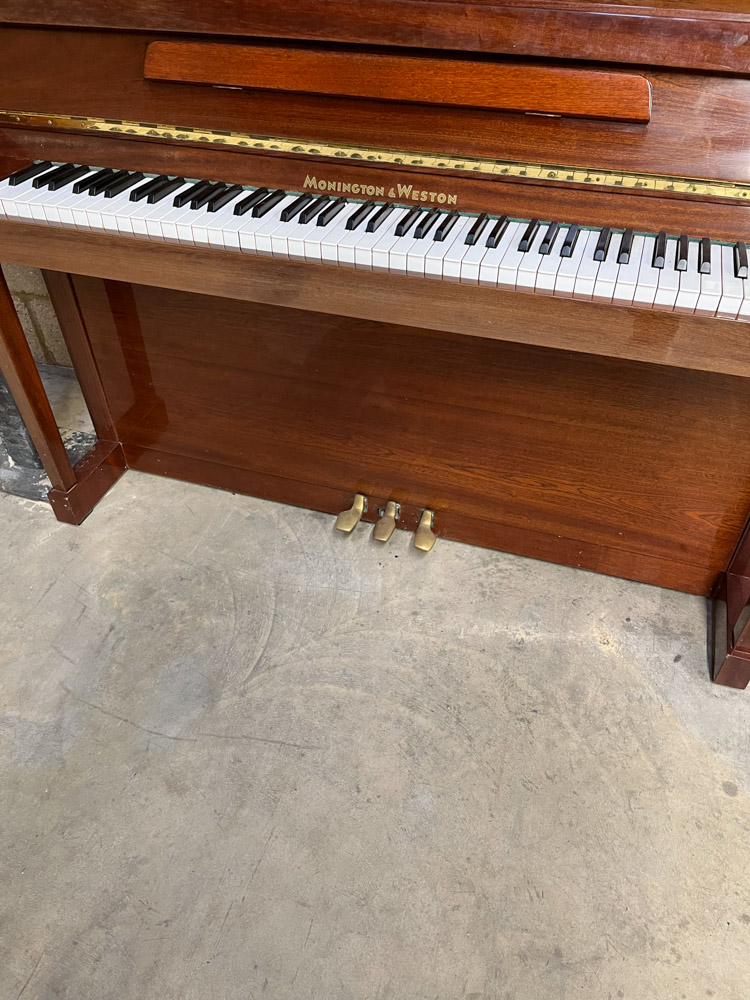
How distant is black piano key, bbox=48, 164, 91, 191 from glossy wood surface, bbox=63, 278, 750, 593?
326 mm

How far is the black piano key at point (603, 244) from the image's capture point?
1.12 meters

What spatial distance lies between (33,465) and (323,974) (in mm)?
1516

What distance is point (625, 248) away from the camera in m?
1.13

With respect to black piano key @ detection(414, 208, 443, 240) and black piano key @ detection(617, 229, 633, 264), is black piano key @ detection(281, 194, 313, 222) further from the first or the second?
black piano key @ detection(617, 229, 633, 264)

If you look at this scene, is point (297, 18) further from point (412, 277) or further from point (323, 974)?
point (323, 974)

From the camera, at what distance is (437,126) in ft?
4.02

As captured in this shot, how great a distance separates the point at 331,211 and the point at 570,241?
40cm

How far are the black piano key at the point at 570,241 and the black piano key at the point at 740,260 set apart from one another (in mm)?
236

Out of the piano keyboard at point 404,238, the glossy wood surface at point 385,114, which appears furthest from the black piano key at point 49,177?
the glossy wood surface at point 385,114

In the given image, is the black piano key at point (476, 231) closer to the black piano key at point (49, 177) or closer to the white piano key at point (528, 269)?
the white piano key at point (528, 269)

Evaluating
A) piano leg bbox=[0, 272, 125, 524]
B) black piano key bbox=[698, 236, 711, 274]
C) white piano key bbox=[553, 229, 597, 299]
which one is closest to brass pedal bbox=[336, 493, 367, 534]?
piano leg bbox=[0, 272, 125, 524]

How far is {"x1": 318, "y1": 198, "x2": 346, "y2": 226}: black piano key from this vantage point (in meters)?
1.24

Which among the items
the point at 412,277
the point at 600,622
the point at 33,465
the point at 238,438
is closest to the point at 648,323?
the point at 412,277

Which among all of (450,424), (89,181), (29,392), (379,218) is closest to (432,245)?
(379,218)
